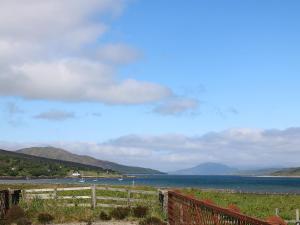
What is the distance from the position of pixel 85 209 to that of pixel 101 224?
159 inches

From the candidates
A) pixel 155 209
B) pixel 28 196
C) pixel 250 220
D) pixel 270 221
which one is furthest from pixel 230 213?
pixel 28 196

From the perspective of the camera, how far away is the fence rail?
1186 cm

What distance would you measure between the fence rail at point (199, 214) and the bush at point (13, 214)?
766 centimetres

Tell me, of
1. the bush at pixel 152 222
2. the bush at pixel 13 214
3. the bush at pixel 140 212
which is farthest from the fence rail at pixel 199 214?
the bush at pixel 13 214

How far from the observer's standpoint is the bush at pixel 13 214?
25797 millimetres

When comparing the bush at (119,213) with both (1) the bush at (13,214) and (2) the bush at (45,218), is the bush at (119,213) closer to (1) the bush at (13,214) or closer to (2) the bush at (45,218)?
(2) the bush at (45,218)

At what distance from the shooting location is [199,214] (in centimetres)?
1627

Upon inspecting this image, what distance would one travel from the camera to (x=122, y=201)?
34750 mm

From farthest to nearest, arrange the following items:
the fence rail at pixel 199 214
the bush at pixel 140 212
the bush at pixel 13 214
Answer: the bush at pixel 140 212
the bush at pixel 13 214
the fence rail at pixel 199 214

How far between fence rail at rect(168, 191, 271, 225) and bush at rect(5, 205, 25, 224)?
7.66m

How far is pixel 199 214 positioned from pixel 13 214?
43.0 feet

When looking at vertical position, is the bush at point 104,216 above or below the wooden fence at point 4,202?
below

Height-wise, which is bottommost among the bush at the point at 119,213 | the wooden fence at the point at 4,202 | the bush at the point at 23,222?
the bush at the point at 23,222

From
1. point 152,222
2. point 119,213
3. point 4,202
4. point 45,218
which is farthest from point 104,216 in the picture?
point 4,202
